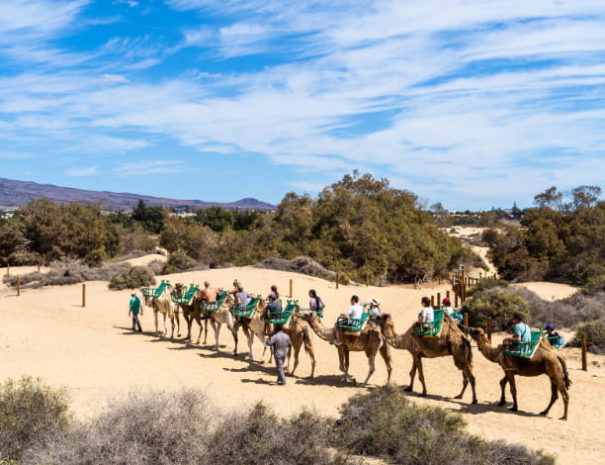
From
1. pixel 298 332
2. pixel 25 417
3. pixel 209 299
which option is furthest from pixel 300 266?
pixel 25 417

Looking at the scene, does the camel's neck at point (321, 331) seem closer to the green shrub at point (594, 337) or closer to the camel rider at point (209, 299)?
the camel rider at point (209, 299)

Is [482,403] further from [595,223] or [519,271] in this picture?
[595,223]

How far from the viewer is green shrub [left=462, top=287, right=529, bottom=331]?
20344 millimetres

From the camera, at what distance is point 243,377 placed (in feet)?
44.9

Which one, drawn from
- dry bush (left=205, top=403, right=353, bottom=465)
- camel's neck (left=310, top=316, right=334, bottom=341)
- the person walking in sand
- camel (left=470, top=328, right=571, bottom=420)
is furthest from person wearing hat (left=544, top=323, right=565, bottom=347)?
dry bush (left=205, top=403, right=353, bottom=465)

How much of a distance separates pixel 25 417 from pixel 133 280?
22.2 m

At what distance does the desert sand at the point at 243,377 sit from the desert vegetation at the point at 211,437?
41.6 inches

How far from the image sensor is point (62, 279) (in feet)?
108

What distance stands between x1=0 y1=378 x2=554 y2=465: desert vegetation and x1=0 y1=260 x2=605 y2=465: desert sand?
1.06 metres

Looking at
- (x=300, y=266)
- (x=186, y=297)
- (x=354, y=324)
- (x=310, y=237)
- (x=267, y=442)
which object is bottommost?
(x=267, y=442)

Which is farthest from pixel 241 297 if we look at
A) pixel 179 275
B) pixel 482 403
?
pixel 179 275

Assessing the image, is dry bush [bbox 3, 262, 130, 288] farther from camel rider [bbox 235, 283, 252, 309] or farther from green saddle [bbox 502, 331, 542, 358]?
green saddle [bbox 502, 331, 542, 358]

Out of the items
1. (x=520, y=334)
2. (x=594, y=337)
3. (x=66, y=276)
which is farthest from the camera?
(x=66, y=276)

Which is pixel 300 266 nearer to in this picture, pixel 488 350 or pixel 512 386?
pixel 488 350
